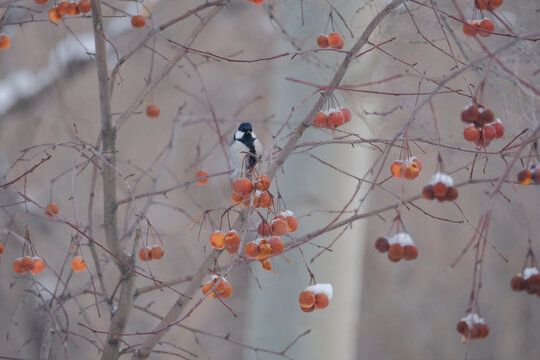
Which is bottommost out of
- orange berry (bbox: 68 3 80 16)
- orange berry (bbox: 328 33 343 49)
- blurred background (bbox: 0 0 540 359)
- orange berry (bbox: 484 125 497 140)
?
orange berry (bbox: 484 125 497 140)

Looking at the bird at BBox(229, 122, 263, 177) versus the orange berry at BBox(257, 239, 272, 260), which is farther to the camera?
the bird at BBox(229, 122, 263, 177)

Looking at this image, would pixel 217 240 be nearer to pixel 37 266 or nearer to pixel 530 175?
pixel 37 266

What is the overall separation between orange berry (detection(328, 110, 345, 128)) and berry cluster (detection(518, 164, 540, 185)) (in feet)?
1.73

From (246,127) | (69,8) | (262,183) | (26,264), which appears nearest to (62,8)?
(69,8)

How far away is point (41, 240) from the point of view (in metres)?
4.80

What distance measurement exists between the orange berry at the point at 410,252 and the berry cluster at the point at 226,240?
0.39m

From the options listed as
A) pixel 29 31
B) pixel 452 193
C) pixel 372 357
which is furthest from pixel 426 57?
pixel 452 193

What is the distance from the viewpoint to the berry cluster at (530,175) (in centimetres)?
109

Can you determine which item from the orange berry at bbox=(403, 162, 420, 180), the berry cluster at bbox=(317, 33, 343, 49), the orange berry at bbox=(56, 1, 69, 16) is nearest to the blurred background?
the berry cluster at bbox=(317, 33, 343, 49)

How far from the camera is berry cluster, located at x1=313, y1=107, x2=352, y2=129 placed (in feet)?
5.01

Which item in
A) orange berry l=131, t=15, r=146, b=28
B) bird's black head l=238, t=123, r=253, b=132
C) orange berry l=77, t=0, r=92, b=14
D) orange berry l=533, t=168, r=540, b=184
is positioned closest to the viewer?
orange berry l=533, t=168, r=540, b=184

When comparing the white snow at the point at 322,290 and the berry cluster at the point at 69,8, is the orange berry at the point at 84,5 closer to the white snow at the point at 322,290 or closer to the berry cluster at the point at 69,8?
the berry cluster at the point at 69,8

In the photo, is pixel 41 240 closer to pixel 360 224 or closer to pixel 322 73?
pixel 360 224

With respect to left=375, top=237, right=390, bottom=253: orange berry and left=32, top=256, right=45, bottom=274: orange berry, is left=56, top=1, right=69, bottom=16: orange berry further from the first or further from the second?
left=375, top=237, right=390, bottom=253: orange berry
